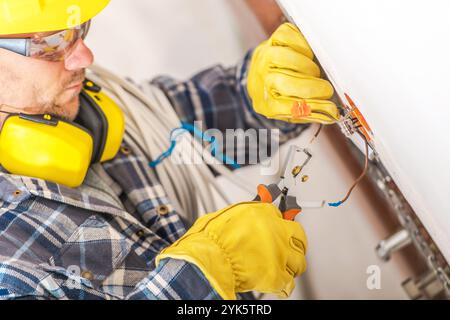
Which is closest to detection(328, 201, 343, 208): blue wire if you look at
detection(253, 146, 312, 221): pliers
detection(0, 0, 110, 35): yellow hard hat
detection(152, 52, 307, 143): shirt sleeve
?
detection(253, 146, 312, 221): pliers

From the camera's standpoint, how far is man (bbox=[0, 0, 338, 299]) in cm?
88

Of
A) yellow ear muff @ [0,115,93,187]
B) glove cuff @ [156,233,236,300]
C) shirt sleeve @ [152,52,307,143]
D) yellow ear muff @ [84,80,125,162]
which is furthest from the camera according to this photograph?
shirt sleeve @ [152,52,307,143]

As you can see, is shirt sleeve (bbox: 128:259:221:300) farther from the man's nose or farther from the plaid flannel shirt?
the man's nose

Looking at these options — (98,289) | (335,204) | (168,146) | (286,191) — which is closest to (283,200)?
(286,191)

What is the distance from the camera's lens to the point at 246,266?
0.88 meters

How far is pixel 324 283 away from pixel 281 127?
0.36 metres

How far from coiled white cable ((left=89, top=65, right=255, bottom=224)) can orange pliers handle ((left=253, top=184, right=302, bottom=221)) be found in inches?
11.8

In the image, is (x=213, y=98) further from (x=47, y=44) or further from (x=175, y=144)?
(x=47, y=44)

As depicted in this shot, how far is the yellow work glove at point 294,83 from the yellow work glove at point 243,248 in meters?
0.17

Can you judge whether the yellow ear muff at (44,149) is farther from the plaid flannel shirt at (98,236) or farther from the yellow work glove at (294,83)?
the yellow work glove at (294,83)

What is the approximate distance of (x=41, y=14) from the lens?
3.04 ft

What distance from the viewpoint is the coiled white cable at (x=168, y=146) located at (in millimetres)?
1296

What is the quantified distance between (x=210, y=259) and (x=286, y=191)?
176 mm

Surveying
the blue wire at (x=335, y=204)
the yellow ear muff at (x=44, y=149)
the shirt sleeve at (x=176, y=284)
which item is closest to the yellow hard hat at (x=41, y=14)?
the yellow ear muff at (x=44, y=149)
